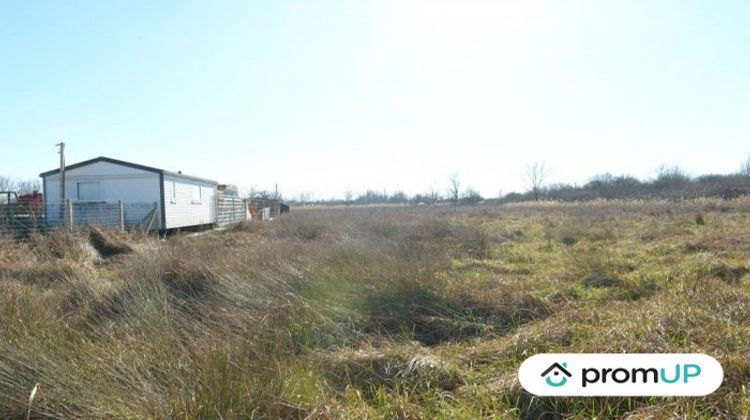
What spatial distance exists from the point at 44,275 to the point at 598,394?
792 cm

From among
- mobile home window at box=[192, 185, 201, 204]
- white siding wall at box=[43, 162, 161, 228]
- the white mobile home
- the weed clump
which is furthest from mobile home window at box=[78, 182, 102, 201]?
the weed clump

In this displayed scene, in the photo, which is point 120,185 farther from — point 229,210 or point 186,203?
point 229,210

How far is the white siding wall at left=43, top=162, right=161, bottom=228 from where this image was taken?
17.0m

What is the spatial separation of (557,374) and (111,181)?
65.2ft

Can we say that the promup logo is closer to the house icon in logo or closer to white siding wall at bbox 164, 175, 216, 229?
the house icon in logo

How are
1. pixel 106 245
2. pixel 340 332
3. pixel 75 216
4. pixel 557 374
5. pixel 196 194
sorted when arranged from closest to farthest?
pixel 557 374, pixel 340 332, pixel 106 245, pixel 75 216, pixel 196 194

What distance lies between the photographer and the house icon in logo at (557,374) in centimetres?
254

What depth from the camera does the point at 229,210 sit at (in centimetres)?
2545

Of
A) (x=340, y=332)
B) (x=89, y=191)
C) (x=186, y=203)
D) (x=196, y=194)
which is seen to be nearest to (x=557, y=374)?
(x=340, y=332)

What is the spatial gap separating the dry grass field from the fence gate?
673 inches

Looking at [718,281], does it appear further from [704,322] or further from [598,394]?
[598,394]

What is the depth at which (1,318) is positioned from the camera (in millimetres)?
3154

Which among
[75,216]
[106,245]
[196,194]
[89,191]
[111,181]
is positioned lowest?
[106,245]

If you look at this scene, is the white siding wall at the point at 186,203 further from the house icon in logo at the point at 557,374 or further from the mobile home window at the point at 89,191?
the house icon in logo at the point at 557,374
